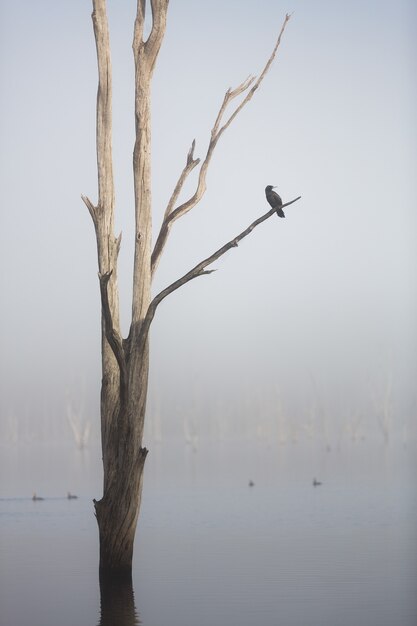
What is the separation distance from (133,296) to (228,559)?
4.15 m

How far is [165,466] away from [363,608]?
41.5 metres

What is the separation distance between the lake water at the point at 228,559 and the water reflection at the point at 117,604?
0.02 meters

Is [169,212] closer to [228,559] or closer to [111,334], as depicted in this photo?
[111,334]

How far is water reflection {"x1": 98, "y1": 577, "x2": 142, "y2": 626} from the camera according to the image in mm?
8344

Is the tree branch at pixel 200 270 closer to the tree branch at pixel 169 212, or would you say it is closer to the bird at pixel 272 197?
the tree branch at pixel 169 212

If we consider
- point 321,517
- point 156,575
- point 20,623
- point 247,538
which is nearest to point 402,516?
point 321,517

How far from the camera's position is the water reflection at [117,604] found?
27.4ft

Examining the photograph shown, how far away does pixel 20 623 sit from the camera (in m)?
8.45

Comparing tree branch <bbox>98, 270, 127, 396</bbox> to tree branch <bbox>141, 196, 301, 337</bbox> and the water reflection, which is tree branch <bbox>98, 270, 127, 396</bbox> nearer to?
tree branch <bbox>141, 196, 301, 337</bbox>

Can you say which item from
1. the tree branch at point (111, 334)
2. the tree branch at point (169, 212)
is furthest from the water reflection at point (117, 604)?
the tree branch at point (169, 212)

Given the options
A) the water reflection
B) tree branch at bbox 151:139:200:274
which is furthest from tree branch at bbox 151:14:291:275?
the water reflection

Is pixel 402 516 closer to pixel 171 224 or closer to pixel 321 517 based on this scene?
pixel 321 517

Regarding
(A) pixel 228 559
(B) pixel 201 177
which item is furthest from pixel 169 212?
(A) pixel 228 559

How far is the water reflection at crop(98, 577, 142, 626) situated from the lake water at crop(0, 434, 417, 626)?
0.07ft
